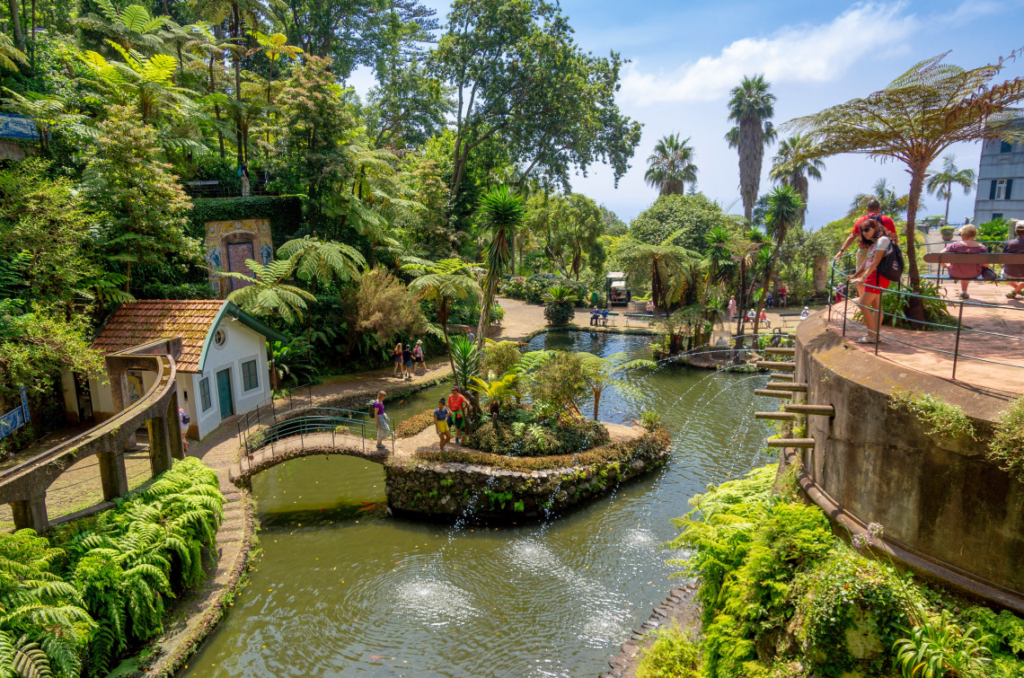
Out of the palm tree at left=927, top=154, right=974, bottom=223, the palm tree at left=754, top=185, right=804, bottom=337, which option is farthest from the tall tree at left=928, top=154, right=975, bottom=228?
the palm tree at left=754, top=185, right=804, bottom=337

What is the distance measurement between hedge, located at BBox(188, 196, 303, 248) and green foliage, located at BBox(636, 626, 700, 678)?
21613 mm

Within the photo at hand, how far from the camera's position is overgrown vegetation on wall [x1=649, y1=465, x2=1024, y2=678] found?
5.21 meters

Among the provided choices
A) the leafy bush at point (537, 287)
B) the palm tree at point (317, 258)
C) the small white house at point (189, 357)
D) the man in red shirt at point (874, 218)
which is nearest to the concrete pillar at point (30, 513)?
the small white house at point (189, 357)

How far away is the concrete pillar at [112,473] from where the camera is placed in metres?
9.52

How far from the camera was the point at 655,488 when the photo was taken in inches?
593

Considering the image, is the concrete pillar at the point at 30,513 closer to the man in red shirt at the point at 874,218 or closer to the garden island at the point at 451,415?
the garden island at the point at 451,415

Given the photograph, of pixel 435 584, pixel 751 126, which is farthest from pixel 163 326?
pixel 751 126

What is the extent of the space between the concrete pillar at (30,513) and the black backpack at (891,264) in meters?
12.1

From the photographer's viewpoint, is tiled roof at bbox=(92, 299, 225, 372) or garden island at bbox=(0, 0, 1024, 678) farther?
tiled roof at bbox=(92, 299, 225, 372)

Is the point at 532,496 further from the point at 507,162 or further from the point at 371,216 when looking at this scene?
the point at 507,162

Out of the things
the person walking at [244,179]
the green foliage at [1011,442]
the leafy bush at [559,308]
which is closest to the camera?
the green foliage at [1011,442]

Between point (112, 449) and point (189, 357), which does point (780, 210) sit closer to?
point (189, 357)

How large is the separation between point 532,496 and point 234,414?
10.1 meters

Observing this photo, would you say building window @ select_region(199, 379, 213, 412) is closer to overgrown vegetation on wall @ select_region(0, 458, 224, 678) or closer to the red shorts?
overgrown vegetation on wall @ select_region(0, 458, 224, 678)
